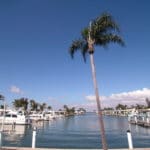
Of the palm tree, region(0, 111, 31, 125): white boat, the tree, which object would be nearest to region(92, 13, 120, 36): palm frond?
the palm tree

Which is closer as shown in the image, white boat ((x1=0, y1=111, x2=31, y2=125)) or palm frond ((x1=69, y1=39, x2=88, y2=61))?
palm frond ((x1=69, y1=39, x2=88, y2=61))

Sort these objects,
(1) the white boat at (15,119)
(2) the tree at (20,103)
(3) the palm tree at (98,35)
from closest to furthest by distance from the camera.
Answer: (3) the palm tree at (98,35) < (1) the white boat at (15,119) < (2) the tree at (20,103)

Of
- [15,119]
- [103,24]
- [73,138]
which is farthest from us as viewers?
[15,119]

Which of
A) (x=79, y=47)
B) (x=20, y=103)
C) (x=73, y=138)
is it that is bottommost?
(x=73, y=138)

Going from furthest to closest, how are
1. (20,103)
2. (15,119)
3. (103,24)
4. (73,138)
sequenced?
(20,103) < (15,119) < (73,138) < (103,24)

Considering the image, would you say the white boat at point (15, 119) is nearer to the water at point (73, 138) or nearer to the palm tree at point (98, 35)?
the water at point (73, 138)

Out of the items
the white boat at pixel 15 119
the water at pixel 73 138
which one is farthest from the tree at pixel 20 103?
the water at pixel 73 138

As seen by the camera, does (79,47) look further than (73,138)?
No

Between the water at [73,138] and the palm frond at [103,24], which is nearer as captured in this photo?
the palm frond at [103,24]

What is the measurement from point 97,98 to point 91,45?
4260 millimetres

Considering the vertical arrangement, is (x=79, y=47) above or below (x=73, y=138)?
above

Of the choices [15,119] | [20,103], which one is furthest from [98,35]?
[20,103]

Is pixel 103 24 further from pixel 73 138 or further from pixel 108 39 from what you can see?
pixel 73 138

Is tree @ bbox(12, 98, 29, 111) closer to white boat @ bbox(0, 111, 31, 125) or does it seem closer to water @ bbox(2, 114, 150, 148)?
white boat @ bbox(0, 111, 31, 125)
